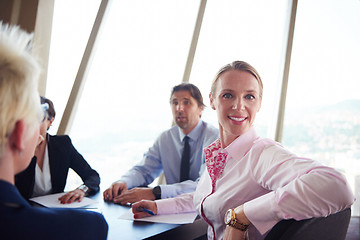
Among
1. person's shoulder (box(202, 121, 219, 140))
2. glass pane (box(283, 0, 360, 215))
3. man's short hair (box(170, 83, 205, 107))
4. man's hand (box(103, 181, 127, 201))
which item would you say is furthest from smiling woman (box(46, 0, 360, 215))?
man's hand (box(103, 181, 127, 201))

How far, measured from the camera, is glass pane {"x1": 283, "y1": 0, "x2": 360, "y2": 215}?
3691 millimetres

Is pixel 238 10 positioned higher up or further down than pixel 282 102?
higher up

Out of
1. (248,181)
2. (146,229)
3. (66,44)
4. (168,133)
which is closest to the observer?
(248,181)

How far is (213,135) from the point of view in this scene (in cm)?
253

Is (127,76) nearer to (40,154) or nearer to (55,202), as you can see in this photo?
(40,154)

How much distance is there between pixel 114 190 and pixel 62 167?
45 centimetres

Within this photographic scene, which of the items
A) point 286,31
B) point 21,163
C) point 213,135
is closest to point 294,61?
point 286,31

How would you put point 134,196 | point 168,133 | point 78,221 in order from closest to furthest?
point 78,221, point 134,196, point 168,133

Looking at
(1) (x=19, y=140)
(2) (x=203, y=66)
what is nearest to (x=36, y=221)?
(1) (x=19, y=140)

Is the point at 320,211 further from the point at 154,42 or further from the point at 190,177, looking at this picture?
the point at 154,42

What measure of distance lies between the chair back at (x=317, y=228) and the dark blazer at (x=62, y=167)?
1467 millimetres

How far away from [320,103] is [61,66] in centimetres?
347

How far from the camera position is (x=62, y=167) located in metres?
2.03

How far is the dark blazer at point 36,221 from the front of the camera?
639 millimetres
